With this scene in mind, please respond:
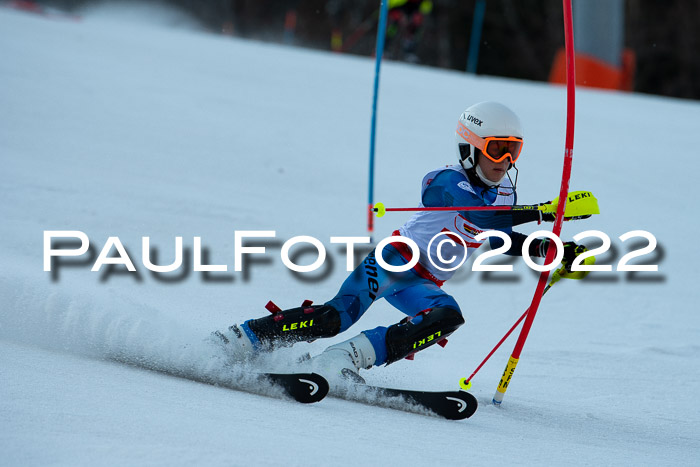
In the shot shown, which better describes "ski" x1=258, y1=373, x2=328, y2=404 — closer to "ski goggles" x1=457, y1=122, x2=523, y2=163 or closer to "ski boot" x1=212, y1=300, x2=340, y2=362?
"ski boot" x1=212, y1=300, x2=340, y2=362

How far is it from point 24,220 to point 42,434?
171 inches

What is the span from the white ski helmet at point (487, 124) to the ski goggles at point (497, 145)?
0.8 inches

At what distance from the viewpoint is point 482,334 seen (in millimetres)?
5715

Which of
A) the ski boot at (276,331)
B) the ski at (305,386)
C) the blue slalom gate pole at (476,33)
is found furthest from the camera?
the blue slalom gate pole at (476,33)

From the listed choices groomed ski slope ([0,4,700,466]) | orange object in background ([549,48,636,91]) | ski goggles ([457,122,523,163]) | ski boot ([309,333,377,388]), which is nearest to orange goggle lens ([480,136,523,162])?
ski goggles ([457,122,523,163])

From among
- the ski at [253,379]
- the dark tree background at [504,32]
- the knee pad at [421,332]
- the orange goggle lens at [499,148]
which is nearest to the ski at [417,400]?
the knee pad at [421,332]

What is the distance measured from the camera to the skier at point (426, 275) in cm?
361

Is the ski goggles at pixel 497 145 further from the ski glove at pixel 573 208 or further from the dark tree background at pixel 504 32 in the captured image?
the dark tree background at pixel 504 32

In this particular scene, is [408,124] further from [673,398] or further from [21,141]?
[673,398]

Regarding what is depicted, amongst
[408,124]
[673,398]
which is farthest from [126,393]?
[408,124]

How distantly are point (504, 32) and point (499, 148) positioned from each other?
2681 centimetres

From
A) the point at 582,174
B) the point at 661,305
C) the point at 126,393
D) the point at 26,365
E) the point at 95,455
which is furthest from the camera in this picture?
the point at 582,174

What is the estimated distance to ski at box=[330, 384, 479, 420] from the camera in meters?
3.44

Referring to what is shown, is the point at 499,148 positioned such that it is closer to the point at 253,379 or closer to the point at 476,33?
the point at 253,379
